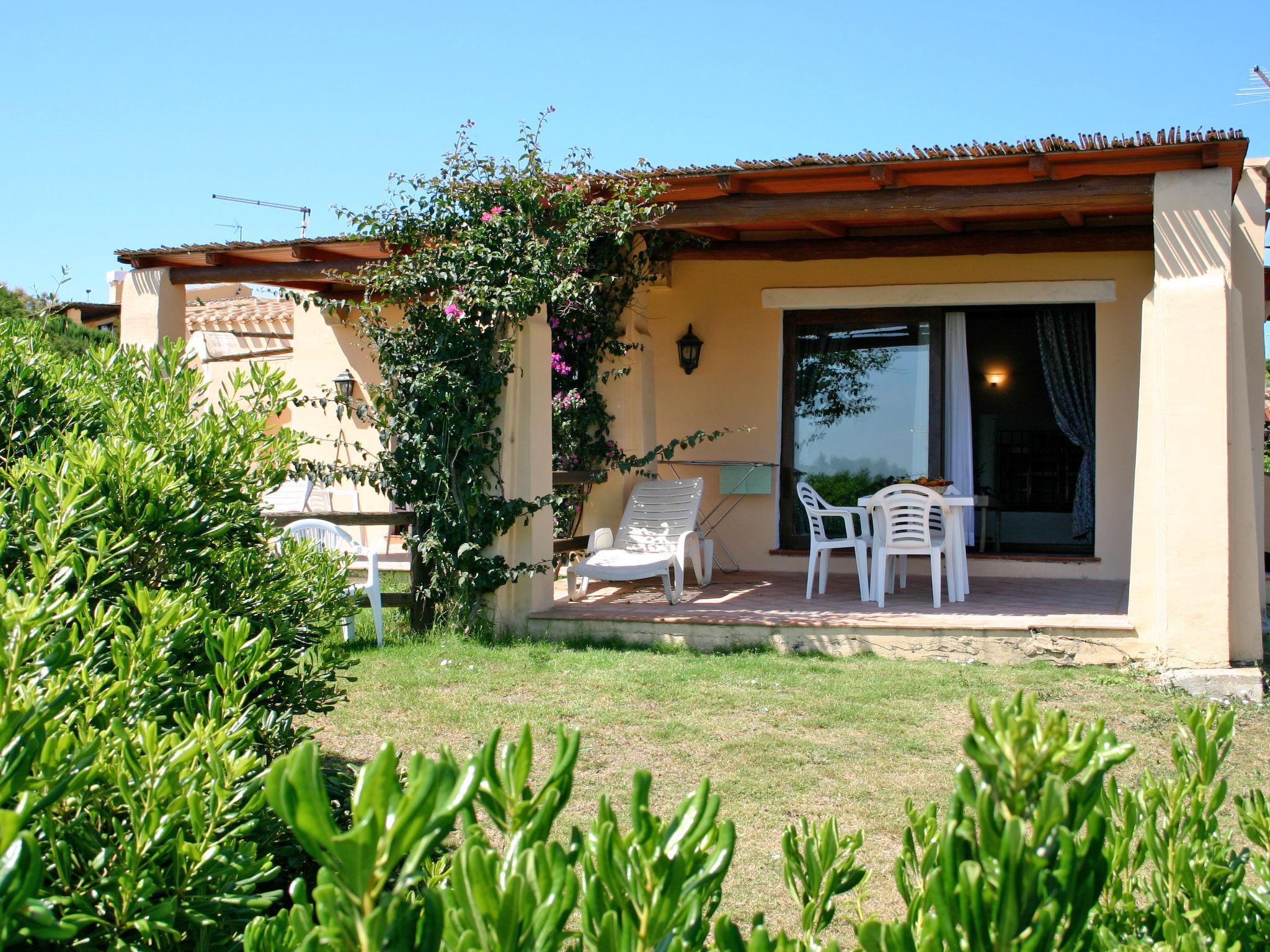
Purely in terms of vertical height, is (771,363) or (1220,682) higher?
(771,363)

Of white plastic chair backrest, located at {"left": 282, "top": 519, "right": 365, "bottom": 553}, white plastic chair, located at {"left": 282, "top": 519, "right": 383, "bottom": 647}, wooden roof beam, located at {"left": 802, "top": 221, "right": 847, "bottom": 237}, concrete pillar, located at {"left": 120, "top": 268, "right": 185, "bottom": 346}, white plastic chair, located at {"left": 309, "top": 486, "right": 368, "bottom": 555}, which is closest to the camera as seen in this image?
white plastic chair, located at {"left": 282, "top": 519, "right": 383, "bottom": 647}

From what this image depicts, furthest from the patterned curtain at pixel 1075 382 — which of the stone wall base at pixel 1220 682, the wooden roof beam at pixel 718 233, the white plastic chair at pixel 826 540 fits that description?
the stone wall base at pixel 1220 682

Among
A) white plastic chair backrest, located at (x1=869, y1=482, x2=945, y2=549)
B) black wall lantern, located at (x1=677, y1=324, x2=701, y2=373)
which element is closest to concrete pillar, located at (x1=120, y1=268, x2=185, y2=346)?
black wall lantern, located at (x1=677, y1=324, x2=701, y2=373)

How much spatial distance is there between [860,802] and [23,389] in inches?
122

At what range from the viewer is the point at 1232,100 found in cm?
1142

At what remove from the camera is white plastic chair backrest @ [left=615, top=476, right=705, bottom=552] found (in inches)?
317

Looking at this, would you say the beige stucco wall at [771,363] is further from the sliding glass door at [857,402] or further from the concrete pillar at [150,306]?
the concrete pillar at [150,306]

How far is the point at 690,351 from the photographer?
979 cm

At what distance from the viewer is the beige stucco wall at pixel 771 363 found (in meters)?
8.88

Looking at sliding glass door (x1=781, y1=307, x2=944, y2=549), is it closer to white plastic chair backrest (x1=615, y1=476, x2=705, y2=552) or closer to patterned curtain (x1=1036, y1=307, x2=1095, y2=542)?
patterned curtain (x1=1036, y1=307, x2=1095, y2=542)

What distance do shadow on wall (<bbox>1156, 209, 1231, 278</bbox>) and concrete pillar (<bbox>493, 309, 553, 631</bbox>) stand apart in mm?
3876

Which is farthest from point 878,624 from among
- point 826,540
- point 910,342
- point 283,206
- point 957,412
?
point 283,206

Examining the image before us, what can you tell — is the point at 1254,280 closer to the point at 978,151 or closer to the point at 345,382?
the point at 978,151

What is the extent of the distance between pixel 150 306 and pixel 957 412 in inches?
280
